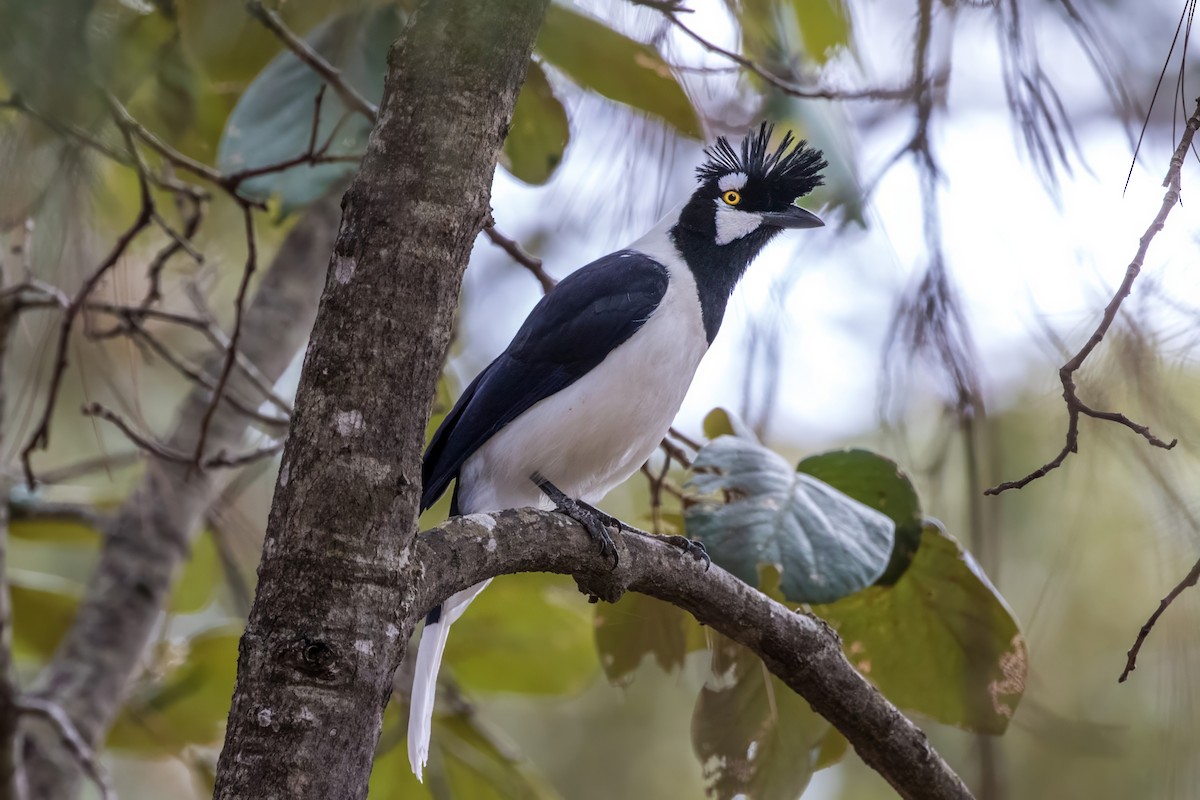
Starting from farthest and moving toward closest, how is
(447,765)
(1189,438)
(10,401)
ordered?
(10,401), (447,765), (1189,438)

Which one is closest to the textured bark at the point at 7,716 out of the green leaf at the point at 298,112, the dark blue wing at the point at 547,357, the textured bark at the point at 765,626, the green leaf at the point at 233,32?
the green leaf at the point at 298,112

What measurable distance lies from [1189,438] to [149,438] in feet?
8.72

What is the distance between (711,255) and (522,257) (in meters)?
0.67

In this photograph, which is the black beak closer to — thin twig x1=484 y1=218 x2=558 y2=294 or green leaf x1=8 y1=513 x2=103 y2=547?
thin twig x1=484 y1=218 x2=558 y2=294

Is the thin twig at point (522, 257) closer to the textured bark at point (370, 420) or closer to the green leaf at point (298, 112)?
the green leaf at point (298, 112)

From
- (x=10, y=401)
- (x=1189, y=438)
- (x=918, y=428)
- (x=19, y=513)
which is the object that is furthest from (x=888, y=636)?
(x=10, y=401)

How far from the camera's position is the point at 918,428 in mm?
3227

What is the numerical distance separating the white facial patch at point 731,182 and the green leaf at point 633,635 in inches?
55.8

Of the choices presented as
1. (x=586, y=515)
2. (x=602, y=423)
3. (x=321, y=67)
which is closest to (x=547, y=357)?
(x=602, y=423)

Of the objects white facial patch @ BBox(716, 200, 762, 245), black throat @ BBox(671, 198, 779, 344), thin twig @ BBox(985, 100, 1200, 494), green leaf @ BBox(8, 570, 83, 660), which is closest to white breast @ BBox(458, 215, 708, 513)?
black throat @ BBox(671, 198, 779, 344)

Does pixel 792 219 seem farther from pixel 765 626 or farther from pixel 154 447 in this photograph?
pixel 154 447

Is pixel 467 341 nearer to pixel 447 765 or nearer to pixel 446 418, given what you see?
pixel 446 418

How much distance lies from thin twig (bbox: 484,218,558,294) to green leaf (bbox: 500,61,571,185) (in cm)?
20

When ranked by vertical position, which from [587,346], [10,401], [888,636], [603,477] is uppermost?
[10,401]
